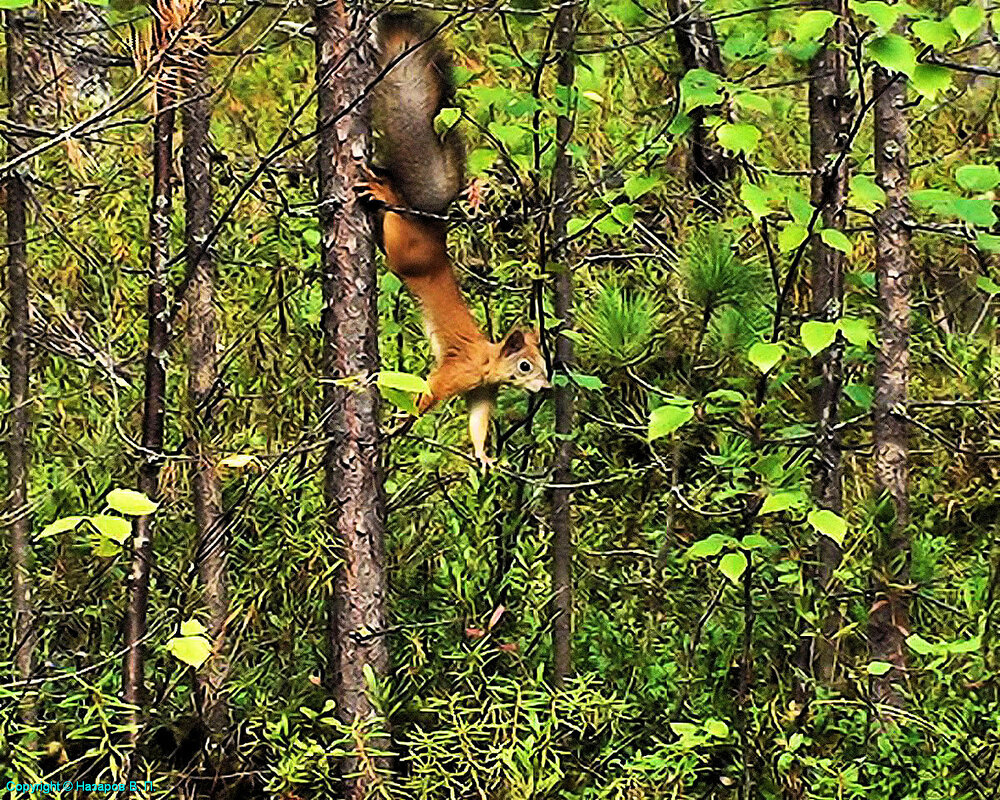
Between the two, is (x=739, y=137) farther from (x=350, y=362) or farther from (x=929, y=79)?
(x=350, y=362)

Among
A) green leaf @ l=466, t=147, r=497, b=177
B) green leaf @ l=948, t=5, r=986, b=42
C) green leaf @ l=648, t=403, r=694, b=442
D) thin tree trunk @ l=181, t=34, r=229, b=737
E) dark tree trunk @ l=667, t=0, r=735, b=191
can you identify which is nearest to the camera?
green leaf @ l=948, t=5, r=986, b=42

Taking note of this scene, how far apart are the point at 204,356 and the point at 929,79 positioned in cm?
194

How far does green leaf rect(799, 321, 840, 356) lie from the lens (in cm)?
261

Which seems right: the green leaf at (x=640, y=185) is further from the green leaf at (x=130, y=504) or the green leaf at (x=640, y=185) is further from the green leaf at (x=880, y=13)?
the green leaf at (x=130, y=504)

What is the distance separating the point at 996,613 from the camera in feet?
11.3

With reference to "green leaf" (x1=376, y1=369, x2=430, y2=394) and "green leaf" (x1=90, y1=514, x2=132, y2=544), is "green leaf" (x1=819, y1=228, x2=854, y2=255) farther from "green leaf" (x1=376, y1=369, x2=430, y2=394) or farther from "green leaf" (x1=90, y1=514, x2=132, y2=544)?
"green leaf" (x1=90, y1=514, x2=132, y2=544)

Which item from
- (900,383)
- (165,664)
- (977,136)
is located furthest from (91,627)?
(977,136)

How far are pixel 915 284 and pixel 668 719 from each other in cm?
206

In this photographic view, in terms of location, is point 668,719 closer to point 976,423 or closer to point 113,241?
point 976,423

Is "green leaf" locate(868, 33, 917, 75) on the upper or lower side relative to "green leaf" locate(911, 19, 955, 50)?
lower

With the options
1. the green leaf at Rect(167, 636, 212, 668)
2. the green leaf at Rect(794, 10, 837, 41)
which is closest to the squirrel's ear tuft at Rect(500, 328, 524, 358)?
the green leaf at Rect(794, 10, 837, 41)

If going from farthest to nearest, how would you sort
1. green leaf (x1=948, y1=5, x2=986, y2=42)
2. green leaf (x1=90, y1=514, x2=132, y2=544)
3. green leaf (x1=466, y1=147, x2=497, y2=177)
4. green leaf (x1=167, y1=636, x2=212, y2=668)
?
1. green leaf (x1=466, y1=147, x2=497, y2=177)
2. green leaf (x1=948, y1=5, x2=986, y2=42)
3. green leaf (x1=167, y1=636, x2=212, y2=668)
4. green leaf (x1=90, y1=514, x2=132, y2=544)

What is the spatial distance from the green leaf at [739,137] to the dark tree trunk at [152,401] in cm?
108

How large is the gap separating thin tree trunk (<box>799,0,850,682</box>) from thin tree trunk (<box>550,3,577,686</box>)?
605mm
